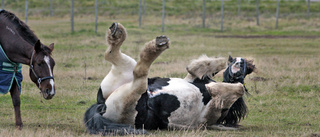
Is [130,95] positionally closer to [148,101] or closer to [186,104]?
[148,101]

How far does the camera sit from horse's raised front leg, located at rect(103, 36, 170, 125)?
455 centimetres

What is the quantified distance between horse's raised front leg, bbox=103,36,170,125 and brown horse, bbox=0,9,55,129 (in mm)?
742

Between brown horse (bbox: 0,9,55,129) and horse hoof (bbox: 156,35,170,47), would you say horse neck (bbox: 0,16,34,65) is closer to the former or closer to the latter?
brown horse (bbox: 0,9,55,129)

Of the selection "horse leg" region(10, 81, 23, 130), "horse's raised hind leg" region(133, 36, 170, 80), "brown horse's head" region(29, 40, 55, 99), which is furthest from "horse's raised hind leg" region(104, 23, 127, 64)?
"horse leg" region(10, 81, 23, 130)

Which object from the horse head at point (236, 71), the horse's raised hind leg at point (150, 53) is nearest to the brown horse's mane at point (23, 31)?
the horse's raised hind leg at point (150, 53)

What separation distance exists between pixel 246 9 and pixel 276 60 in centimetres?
3319

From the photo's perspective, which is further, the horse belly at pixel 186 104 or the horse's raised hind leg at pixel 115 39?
the horse belly at pixel 186 104

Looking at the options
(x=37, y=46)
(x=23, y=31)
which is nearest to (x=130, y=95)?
(x=37, y=46)

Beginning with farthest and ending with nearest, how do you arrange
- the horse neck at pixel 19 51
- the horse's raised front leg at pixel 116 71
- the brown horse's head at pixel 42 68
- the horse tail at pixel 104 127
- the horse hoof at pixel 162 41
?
the horse neck at pixel 19 51, the horse's raised front leg at pixel 116 71, the brown horse's head at pixel 42 68, the horse tail at pixel 104 127, the horse hoof at pixel 162 41

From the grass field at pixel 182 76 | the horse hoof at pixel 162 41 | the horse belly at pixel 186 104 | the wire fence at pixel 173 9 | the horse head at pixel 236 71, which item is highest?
the wire fence at pixel 173 9

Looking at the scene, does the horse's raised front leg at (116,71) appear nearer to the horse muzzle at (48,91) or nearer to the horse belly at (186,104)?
the horse belly at (186,104)

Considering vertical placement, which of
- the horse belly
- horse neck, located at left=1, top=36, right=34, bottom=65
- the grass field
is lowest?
the grass field

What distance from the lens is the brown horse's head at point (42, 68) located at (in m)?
4.87

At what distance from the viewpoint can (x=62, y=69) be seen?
37.1 feet
